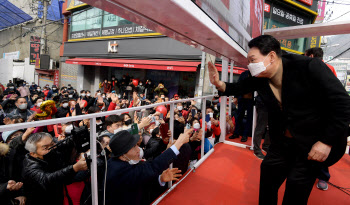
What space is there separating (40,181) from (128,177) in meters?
1.00

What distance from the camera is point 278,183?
1508 mm

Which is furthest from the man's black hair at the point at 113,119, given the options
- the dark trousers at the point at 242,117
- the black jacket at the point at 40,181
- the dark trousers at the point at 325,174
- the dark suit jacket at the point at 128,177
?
the dark trousers at the point at 325,174

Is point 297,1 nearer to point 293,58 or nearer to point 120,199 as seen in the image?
point 293,58

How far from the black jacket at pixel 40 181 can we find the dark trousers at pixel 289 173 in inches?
67.2

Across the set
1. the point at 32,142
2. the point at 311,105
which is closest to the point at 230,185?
the point at 311,105

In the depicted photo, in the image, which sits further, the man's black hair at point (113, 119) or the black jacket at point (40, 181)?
the man's black hair at point (113, 119)

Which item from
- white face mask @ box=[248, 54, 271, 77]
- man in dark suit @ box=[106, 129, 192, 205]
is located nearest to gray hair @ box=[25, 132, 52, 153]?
man in dark suit @ box=[106, 129, 192, 205]

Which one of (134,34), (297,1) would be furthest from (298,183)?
(297,1)

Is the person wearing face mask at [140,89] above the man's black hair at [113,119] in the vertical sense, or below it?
above

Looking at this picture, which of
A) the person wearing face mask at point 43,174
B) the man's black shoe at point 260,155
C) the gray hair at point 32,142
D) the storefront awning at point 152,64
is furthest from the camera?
the storefront awning at point 152,64

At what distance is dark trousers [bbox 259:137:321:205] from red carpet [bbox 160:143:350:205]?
0.48 metres

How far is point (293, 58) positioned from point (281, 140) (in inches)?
23.8

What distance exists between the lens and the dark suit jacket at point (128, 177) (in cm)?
156

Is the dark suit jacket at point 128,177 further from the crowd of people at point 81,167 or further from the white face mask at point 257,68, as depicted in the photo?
the white face mask at point 257,68
